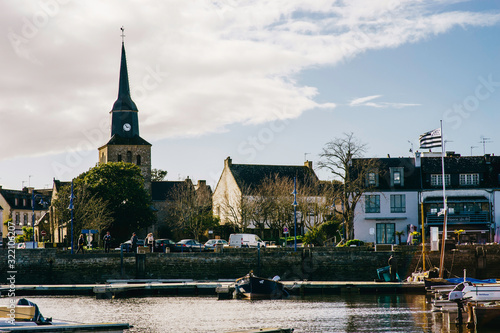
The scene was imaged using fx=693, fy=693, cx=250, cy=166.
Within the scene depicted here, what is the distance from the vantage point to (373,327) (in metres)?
33.4

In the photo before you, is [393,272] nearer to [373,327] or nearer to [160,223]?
[373,327]

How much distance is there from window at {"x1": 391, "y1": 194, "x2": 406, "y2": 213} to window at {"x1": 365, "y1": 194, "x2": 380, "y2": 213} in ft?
4.90

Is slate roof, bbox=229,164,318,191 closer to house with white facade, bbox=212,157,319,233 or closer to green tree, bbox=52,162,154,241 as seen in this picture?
house with white facade, bbox=212,157,319,233

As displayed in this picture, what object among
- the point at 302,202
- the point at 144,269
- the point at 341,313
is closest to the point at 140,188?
the point at 302,202

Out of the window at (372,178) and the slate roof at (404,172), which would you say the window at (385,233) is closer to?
the slate roof at (404,172)

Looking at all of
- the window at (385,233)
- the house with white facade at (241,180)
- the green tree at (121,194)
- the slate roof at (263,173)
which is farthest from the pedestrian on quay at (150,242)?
the slate roof at (263,173)

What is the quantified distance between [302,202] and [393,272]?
24.8m

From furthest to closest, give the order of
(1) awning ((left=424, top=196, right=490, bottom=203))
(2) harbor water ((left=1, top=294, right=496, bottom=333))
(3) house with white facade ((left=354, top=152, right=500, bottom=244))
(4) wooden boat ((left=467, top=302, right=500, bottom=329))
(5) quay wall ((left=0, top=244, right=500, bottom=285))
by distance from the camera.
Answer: (1) awning ((left=424, top=196, right=490, bottom=203)), (3) house with white facade ((left=354, top=152, right=500, bottom=244)), (5) quay wall ((left=0, top=244, right=500, bottom=285)), (2) harbor water ((left=1, top=294, right=496, bottom=333)), (4) wooden boat ((left=467, top=302, right=500, bottom=329))

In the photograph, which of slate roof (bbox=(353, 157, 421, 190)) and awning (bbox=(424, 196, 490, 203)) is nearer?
awning (bbox=(424, 196, 490, 203))

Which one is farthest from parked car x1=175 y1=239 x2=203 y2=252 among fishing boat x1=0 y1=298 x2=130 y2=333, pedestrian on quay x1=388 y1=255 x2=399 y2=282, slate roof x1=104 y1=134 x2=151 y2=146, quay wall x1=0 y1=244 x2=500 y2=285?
slate roof x1=104 y1=134 x2=151 y2=146

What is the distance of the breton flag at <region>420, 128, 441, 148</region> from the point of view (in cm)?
5622

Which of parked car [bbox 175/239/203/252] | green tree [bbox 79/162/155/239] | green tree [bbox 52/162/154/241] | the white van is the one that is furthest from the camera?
green tree [bbox 79/162/155/239]

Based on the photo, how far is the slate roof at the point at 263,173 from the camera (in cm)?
8861

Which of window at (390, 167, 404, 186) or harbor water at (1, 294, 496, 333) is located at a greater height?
window at (390, 167, 404, 186)
